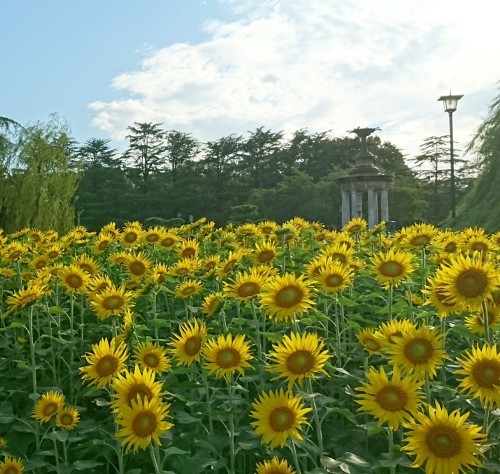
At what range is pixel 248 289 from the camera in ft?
10.3

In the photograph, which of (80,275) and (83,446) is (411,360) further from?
(80,275)

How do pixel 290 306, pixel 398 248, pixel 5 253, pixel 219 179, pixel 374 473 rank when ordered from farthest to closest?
pixel 219 179
pixel 5 253
pixel 398 248
pixel 290 306
pixel 374 473

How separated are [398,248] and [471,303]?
2066 mm

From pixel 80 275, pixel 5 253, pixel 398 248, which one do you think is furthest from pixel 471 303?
pixel 5 253

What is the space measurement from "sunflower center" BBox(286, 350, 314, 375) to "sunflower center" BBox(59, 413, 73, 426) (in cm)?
134

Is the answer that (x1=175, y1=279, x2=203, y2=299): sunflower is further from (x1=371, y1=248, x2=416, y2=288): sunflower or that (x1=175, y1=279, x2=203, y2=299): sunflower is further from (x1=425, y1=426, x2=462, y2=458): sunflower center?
(x1=425, y1=426, x2=462, y2=458): sunflower center

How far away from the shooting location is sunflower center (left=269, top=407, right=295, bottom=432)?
2.21 m

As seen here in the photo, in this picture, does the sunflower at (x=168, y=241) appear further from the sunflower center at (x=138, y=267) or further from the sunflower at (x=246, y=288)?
the sunflower at (x=246, y=288)

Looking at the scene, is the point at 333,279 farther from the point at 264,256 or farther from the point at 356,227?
the point at 356,227

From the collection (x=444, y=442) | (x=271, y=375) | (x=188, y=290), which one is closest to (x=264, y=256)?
(x=188, y=290)

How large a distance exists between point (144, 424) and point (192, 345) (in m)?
0.66

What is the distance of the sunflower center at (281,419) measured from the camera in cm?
221

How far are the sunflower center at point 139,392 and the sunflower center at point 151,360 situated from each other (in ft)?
1.57

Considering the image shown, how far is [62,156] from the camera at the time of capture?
18.1 m
